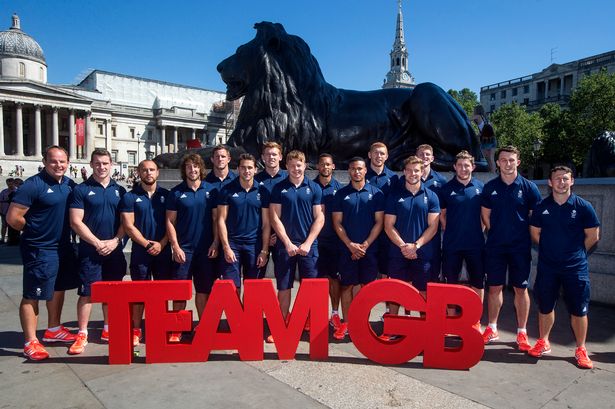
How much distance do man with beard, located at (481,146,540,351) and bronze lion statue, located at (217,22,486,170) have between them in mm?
2782

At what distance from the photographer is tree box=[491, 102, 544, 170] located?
157ft

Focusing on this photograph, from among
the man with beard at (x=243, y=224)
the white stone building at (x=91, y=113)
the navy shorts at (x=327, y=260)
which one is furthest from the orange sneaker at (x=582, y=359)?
the white stone building at (x=91, y=113)

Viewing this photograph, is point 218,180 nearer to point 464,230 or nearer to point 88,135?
point 464,230

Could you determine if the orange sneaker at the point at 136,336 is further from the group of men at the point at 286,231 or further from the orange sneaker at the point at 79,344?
the orange sneaker at the point at 79,344

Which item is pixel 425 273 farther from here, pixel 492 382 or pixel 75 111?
pixel 75 111

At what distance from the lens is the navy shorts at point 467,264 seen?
448 cm

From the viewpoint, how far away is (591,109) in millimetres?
38594

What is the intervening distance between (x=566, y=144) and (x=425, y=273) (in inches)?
1848

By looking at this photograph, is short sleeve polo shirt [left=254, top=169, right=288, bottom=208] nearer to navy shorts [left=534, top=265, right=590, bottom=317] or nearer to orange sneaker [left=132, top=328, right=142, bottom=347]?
orange sneaker [left=132, top=328, right=142, bottom=347]

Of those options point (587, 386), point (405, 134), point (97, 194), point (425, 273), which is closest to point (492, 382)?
point (587, 386)

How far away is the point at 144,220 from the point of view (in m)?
4.49

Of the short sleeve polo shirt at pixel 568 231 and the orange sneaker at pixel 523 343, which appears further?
the orange sneaker at pixel 523 343

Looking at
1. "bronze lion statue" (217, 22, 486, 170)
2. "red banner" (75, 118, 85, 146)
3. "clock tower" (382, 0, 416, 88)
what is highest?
"clock tower" (382, 0, 416, 88)

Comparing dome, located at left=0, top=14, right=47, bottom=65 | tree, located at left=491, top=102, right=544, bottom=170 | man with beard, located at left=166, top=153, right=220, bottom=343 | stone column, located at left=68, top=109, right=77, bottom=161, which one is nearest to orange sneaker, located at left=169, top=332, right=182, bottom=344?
man with beard, located at left=166, top=153, right=220, bottom=343
